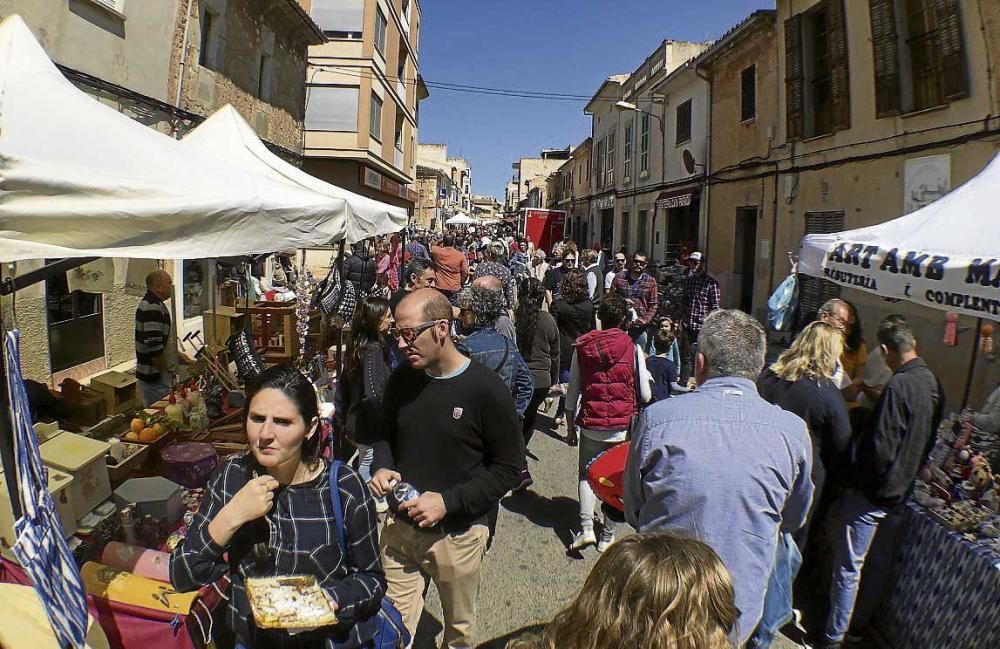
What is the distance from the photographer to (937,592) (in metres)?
2.97

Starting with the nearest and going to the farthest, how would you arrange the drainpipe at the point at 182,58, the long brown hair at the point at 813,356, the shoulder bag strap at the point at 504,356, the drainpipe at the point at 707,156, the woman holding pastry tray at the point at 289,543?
the woman holding pastry tray at the point at 289,543
the long brown hair at the point at 813,356
the shoulder bag strap at the point at 504,356
the drainpipe at the point at 182,58
the drainpipe at the point at 707,156

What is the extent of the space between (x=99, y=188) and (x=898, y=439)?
3.87 metres

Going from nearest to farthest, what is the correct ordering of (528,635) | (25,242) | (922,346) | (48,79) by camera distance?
(528,635) → (25,242) → (48,79) → (922,346)

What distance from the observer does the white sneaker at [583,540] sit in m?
4.31

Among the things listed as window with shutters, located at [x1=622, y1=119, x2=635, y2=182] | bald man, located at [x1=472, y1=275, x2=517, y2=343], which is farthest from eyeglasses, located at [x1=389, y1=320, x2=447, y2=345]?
window with shutters, located at [x1=622, y1=119, x2=635, y2=182]

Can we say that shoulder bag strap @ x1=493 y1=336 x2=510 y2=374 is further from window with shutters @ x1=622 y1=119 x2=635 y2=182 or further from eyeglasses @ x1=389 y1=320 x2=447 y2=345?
window with shutters @ x1=622 y1=119 x2=635 y2=182

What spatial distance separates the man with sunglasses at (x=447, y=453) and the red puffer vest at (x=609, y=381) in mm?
1813

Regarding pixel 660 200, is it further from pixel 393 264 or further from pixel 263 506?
pixel 263 506

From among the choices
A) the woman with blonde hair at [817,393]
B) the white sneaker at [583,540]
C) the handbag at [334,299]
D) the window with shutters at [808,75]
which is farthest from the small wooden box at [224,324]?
the window with shutters at [808,75]

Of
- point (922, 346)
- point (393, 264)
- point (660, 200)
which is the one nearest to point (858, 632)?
point (922, 346)

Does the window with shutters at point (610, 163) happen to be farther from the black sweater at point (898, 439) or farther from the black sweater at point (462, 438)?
the black sweater at point (462, 438)

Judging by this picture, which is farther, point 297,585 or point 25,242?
point 25,242

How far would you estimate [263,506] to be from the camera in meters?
1.84

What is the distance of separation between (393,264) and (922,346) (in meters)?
10.0
